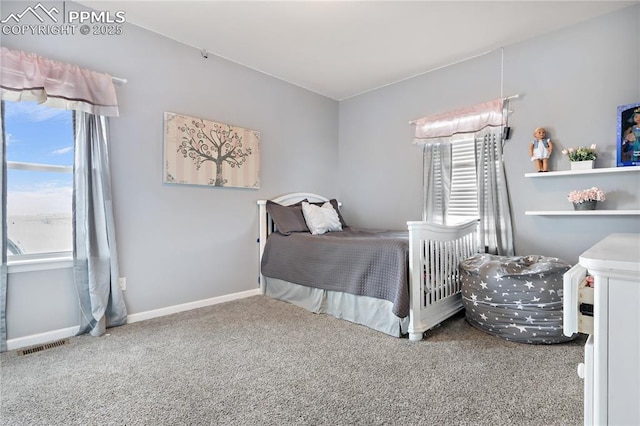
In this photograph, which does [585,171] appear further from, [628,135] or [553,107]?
[553,107]

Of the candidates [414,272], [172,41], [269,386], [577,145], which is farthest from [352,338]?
[172,41]

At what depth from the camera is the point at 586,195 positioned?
239cm

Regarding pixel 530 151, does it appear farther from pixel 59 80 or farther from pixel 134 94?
pixel 59 80

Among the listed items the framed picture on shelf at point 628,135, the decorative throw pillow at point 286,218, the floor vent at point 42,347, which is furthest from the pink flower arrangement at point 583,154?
the floor vent at point 42,347

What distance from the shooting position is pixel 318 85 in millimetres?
3814

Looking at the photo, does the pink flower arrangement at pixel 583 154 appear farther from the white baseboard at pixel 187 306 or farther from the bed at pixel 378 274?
the white baseboard at pixel 187 306

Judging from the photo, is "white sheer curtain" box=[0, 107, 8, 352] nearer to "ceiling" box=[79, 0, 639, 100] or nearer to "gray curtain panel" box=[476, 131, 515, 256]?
"ceiling" box=[79, 0, 639, 100]

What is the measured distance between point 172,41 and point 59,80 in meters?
1.01

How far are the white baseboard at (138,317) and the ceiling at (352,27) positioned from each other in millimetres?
2393

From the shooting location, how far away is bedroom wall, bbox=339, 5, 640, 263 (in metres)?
2.37

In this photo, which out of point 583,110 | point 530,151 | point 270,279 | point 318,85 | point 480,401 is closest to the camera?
point 480,401

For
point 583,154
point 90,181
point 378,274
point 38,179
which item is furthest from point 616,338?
point 38,179

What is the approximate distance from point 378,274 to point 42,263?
2.35m

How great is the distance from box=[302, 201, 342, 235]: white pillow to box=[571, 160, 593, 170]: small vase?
7.10 ft
